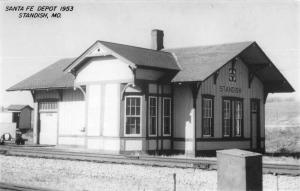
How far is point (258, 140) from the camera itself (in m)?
25.0

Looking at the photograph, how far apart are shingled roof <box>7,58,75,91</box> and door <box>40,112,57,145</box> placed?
1666 mm

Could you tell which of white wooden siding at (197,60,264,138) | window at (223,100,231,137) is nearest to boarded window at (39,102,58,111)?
white wooden siding at (197,60,264,138)

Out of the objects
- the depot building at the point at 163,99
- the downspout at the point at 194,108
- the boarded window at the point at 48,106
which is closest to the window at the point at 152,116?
the depot building at the point at 163,99

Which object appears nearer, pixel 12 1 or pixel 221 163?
pixel 221 163

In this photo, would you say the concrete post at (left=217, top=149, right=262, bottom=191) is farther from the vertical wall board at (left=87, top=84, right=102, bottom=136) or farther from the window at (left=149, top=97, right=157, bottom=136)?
the vertical wall board at (left=87, top=84, right=102, bottom=136)

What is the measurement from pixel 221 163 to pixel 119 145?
11.4m

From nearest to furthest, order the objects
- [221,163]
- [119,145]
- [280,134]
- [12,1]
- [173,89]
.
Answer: [221,163]
[12,1]
[119,145]
[173,89]
[280,134]

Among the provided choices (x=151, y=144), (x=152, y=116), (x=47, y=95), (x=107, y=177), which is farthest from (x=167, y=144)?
(x=107, y=177)

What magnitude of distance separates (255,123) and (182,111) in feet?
19.2

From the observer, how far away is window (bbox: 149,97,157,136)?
808 inches

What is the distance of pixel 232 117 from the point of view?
23047 millimetres

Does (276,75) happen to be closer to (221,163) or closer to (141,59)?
(141,59)

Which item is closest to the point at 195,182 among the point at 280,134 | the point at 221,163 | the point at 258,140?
the point at 221,163

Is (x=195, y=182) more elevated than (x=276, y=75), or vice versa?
(x=276, y=75)
